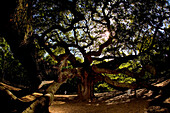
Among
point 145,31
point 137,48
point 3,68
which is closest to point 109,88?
point 137,48

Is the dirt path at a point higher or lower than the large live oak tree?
lower

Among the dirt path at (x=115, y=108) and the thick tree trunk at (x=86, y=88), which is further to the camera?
the thick tree trunk at (x=86, y=88)

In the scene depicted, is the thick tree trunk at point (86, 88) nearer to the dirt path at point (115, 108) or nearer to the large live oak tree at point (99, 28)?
the large live oak tree at point (99, 28)

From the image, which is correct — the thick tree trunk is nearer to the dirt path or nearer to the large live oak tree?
the large live oak tree

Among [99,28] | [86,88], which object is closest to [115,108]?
[86,88]

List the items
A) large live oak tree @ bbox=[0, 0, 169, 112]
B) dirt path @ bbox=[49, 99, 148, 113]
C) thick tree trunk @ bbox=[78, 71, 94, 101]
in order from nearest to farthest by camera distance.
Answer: dirt path @ bbox=[49, 99, 148, 113] < large live oak tree @ bbox=[0, 0, 169, 112] < thick tree trunk @ bbox=[78, 71, 94, 101]

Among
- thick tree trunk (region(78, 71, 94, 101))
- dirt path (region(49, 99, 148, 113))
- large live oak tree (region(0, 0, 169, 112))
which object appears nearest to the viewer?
dirt path (region(49, 99, 148, 113))

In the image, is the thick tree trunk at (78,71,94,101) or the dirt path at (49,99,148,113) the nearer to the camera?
the dirt path at (49,99,148,113)

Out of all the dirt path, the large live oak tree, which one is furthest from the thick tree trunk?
the dirt path

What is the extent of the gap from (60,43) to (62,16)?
2615mm

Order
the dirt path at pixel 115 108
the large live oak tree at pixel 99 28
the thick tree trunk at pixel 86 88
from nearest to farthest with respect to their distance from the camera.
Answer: the dirt path at pixel 115 108 → the large live oak tree at pixel 99 28 → the thick tree trunk at pixel 86 88

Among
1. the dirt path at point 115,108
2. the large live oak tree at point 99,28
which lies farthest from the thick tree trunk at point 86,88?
the dirt path at point 115,108

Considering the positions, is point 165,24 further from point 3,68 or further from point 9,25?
point 3,68

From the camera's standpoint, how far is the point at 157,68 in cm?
634
